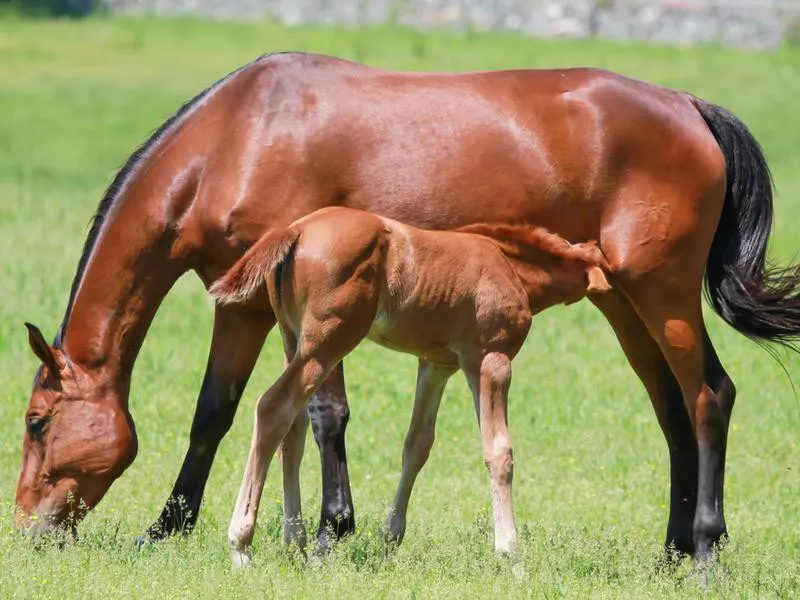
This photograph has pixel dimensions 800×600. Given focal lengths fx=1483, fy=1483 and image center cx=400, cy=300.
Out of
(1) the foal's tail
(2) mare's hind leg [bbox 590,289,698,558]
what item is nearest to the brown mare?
(2) mare's hind leg [bbox 590,289,698,558]

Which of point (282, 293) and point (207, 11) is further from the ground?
point (282, 293)

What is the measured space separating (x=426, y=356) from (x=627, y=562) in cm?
131

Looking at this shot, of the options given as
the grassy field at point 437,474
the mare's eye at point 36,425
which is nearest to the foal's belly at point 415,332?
the grassy field at point 437,474

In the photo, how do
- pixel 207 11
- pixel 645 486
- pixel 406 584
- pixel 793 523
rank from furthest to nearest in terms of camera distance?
pixel 207 11, pixel 645 486, pixel 793 523, pixel 406 584

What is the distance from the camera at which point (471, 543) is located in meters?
6.58

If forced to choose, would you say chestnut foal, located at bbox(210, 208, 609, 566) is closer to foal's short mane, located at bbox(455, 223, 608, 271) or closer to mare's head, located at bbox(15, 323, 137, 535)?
foal's short mane, located at bbox(455, 223, 608, 271)

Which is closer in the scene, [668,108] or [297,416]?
[297,416]

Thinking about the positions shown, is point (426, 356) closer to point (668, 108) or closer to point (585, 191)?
point (585, 191)

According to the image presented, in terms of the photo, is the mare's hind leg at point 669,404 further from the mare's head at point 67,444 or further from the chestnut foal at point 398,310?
the mare's head at point 67,444

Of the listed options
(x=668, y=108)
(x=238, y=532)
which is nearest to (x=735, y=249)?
(x=668, y=108)

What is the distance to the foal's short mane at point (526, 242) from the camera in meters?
6.34

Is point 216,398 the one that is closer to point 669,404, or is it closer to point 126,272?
point 126,272

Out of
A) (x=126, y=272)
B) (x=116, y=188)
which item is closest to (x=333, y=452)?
(x=126, y=272)

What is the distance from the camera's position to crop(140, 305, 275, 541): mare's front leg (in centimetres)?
652
